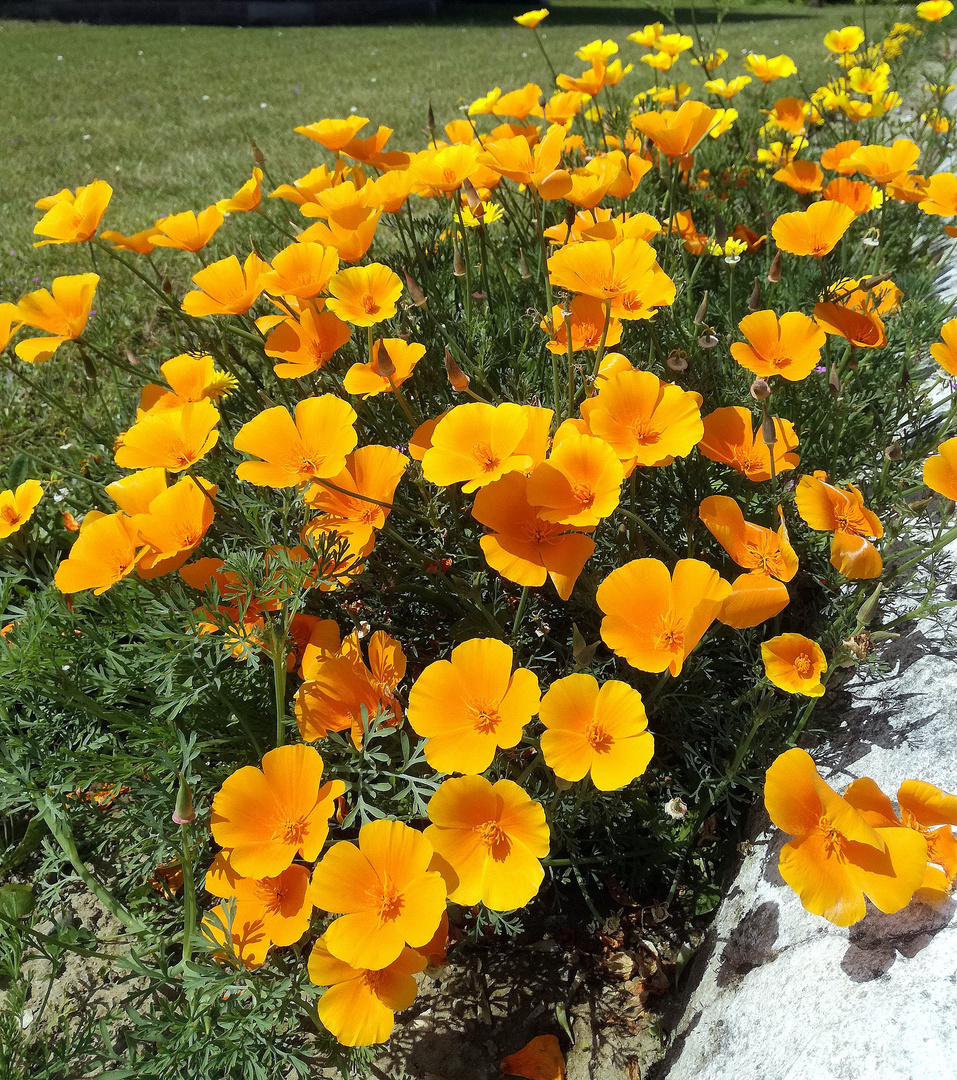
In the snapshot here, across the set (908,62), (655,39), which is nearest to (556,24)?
(908,62)

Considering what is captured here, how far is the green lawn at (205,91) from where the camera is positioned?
503 cm

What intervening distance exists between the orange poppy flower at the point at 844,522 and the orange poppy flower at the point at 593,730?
435 millimetres

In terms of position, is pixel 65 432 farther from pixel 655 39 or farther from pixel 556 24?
pixel 556 24

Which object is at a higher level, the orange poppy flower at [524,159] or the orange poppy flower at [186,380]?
the orange poppy flower at [524,159]

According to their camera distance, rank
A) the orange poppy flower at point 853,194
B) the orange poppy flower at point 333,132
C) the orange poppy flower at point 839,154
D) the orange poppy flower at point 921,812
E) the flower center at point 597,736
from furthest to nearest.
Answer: the orange poppy flower at point 839,154 → the orange poppy flower at point 853,194 → the orange poppy flower at point 333,132 → the flower center at point 597,736 → the orange poppy flower at point 921,812

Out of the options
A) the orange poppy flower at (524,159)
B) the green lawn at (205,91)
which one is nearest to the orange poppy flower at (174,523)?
the orange poppy flower at (524,159)

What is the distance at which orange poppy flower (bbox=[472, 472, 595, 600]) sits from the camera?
3.94ft

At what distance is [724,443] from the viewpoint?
146 cm

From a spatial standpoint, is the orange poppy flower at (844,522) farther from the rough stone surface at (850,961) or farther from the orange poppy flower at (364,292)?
the orange poppy flower at (364,292)

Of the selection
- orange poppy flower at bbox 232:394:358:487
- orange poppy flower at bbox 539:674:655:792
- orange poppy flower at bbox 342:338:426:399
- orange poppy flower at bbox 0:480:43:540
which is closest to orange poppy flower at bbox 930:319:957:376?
orange poppy flower at bbox 539:674:655:792

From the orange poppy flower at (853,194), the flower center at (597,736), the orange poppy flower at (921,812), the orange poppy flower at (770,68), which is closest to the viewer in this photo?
the orange poppy flower at (921,812)

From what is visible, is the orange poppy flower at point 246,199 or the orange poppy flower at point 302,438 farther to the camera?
the orange poppy flower at point 246,199

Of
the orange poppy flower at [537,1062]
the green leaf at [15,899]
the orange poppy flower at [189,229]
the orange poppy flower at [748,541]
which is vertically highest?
the orange poppy flower at [189,229]

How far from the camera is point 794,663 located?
1244 millimetres
